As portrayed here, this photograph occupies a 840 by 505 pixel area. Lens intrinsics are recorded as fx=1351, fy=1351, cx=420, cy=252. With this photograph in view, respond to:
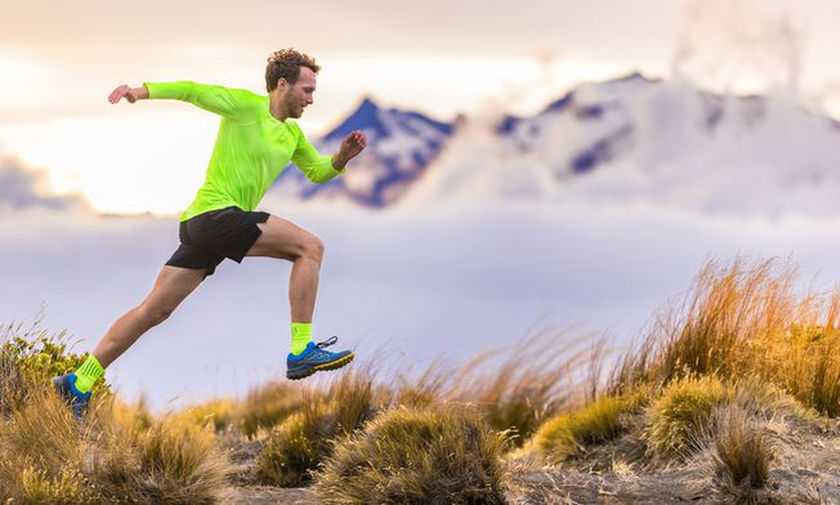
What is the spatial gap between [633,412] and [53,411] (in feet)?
15.3

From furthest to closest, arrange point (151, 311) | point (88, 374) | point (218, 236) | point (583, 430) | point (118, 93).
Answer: point (583, 430)
point (88, 374)
point (151, 311)
point (218, 236)
point (118, 93)

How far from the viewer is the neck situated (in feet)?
28.9

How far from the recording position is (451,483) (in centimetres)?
743

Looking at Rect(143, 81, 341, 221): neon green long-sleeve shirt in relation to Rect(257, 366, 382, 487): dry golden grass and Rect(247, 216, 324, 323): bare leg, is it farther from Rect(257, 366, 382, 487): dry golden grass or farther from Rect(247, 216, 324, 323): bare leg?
Rect(257, 366, 382, 487): dry golden grass

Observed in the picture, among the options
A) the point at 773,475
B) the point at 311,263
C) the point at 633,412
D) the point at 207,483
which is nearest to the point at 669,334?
the point at 633,412

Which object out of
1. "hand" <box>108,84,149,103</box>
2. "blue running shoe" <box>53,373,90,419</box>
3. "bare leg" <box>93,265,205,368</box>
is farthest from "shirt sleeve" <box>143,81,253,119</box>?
"blue running shoe" <box>53,373,90,419</box>

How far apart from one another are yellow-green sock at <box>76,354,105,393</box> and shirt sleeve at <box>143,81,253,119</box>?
6.01 ft

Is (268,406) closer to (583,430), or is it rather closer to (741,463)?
(583,430)

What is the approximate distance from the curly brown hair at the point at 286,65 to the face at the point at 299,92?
3 centimetres

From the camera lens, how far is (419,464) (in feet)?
24.5

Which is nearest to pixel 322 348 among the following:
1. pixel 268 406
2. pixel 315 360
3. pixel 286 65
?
pixel 315 360

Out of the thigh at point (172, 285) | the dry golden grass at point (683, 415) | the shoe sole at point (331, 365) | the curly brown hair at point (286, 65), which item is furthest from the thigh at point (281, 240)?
the dry golden grass at point (683, 415)

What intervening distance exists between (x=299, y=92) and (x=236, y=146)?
21.9 inches

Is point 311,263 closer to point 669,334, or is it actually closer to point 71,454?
point 71,454
